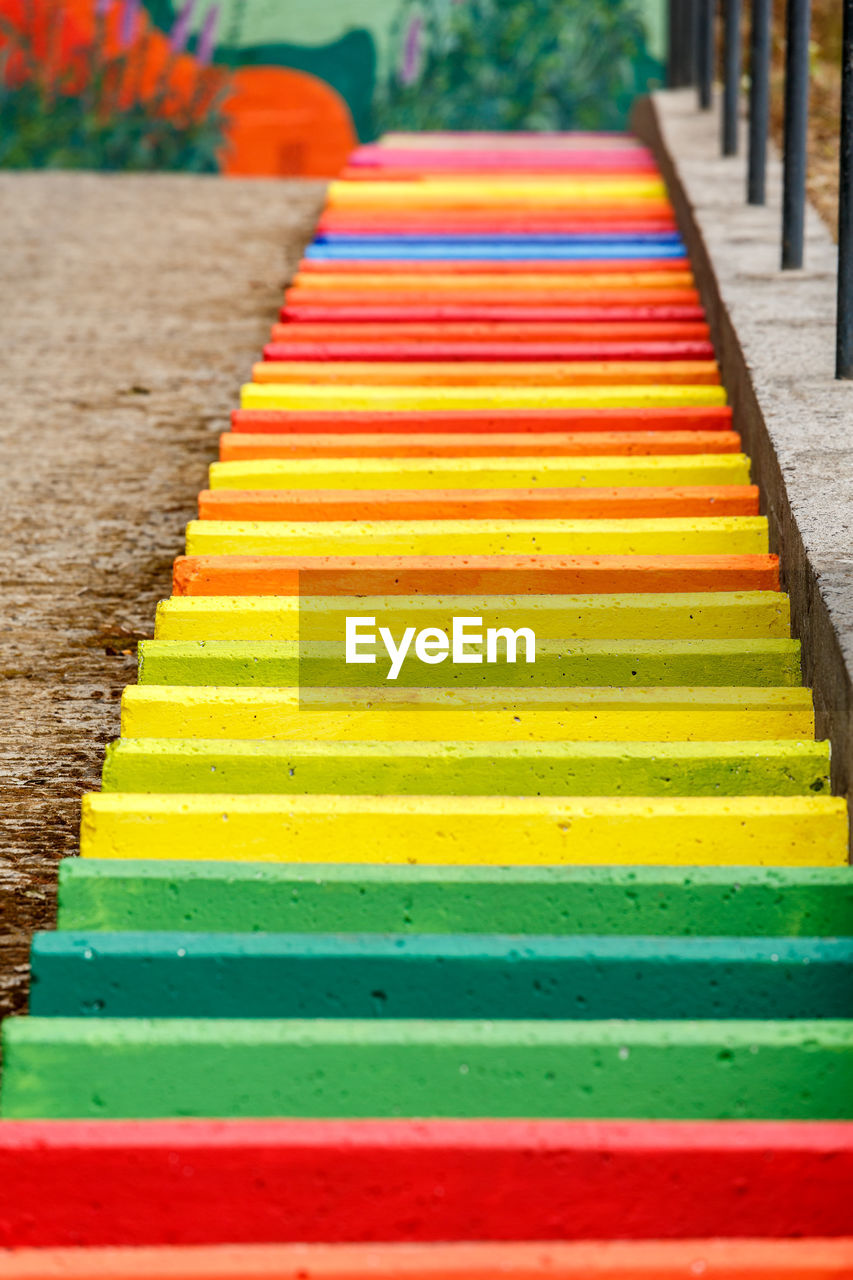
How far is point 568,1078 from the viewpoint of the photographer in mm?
2193

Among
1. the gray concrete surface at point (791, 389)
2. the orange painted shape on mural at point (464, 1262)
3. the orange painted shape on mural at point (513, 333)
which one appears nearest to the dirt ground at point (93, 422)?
the orange painted shape on mural at point (513, 333)

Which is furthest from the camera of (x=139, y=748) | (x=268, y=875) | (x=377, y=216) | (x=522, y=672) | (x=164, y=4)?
(x=164, y=4)

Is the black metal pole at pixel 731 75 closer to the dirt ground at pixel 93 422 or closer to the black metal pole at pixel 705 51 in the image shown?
the black metal pole at pixel 705 51

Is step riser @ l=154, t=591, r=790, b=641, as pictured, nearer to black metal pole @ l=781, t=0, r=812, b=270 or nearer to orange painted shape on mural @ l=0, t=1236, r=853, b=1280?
orange painted shape on mural @ l=0, t=1236, r=853, b=1280

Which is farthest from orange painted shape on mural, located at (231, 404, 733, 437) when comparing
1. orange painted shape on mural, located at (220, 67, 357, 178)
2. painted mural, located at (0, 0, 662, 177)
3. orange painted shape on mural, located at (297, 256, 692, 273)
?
orange painted shape on mural, located at (220, 67, 357, 178)

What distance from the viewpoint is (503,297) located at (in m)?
5.34

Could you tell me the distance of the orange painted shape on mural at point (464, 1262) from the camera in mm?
1896

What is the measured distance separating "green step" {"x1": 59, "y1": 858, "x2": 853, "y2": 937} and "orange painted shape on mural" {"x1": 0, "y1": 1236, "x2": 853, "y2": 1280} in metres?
0.62

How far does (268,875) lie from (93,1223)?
1.96 ft

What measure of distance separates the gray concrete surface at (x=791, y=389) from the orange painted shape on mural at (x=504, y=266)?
17 centimetres

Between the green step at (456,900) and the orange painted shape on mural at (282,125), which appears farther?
the orange painted shape on mural at (282,125)

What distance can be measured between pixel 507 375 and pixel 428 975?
104 inches

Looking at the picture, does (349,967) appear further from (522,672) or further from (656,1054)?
(522,672)

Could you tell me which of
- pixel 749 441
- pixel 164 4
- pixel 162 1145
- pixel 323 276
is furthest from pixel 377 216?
pixel 162 1145
